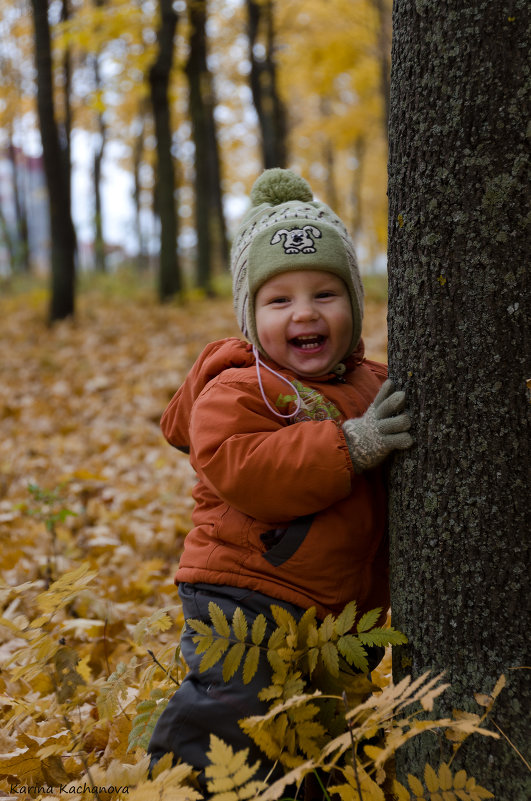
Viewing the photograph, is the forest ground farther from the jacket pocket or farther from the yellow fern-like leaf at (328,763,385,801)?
the yellow fern-like leaf at (328,763,385,801)

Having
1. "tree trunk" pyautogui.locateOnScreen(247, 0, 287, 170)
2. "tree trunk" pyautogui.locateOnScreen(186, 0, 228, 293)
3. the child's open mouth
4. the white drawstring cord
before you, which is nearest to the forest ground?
the white drawstring cord

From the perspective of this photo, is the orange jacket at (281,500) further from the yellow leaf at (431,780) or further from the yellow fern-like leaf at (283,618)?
the yellow leaf at (431,780)

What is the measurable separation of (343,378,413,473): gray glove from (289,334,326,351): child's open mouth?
344 mm

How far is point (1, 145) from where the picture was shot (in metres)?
24.2

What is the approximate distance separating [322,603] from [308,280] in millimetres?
983

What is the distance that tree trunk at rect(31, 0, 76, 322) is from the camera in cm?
1049

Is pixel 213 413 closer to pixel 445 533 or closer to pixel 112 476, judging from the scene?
pixel 445 533

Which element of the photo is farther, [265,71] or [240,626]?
[265,71]

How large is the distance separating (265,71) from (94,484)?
1122cm

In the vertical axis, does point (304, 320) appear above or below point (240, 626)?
above

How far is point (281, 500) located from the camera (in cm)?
191

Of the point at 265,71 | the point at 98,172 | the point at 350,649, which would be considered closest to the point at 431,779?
the point at 350,649

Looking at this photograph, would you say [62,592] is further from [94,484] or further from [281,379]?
[94,484]

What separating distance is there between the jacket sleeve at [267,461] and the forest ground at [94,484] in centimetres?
A: 46
